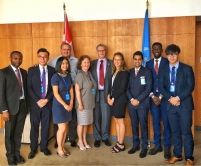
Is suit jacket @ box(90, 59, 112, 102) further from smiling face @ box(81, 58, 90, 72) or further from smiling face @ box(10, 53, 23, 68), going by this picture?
smiling face @ box(10, 53, 23, 68)

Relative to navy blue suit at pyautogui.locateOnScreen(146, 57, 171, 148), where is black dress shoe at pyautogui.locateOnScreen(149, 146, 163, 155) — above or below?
below

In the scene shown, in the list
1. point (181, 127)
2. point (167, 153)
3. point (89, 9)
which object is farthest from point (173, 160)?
point (89, 9)

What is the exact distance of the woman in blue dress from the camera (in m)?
3.32

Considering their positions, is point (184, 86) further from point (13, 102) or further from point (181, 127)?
point (13, 102)

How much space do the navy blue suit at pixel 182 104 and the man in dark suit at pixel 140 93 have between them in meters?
0.29

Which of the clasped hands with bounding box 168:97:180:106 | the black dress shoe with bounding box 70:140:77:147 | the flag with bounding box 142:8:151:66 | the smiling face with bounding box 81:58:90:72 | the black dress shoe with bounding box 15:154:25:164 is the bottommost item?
the black dress shoe with bounding box 15:154:25:164

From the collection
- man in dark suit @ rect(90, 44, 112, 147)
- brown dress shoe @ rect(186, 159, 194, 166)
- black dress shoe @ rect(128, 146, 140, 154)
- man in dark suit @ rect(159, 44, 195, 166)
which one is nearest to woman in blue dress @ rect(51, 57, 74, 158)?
man in dark suit @ rect(90, 44, 112, 147)

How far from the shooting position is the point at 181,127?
311 centimetres

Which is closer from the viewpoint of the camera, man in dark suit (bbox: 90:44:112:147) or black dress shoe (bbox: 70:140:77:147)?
man in dark suit (bbox: 90:44:112:147)

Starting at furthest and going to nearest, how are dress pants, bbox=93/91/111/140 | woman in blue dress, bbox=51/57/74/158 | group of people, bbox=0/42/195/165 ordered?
dress pants, bbox=93/91/111/140
woman in blue dress, bbox=51/57/74/158
group of people, bbox=0/42/195/165

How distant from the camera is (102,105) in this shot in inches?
156

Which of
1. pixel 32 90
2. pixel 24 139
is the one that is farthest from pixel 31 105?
pixel 24 139

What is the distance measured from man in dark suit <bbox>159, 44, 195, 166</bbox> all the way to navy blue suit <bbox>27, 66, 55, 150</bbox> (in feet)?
5.90

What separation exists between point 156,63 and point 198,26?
5.83 ft
